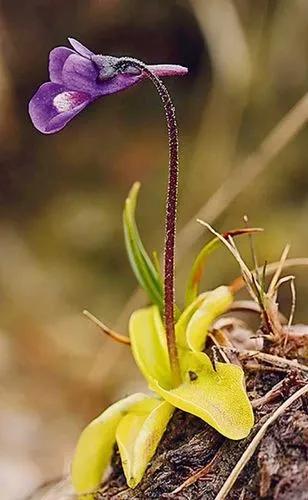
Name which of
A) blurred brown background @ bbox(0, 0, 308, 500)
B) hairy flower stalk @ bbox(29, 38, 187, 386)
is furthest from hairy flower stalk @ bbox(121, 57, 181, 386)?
blurred brown background @ bbox(0, 0, 308, 500)

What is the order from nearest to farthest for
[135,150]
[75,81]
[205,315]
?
1. [75,81]
2. [205,315]
3. [135,150]

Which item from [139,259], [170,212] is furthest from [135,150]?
[170,212]

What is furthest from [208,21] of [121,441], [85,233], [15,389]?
[121,441]

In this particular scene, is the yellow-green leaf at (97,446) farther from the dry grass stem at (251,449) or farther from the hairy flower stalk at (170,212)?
the dry grass stem at (251,449)

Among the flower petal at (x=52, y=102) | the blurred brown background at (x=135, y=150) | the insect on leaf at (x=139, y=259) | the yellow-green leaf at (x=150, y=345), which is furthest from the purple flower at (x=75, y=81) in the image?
the blurred brown background at (x=135, y=150)

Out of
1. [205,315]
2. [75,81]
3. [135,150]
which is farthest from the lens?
[135,150]

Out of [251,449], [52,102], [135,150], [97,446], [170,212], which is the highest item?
[52,102]

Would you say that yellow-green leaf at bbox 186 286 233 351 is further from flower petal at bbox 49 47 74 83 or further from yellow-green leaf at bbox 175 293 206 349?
flower petal at bbox 49 47 74 83

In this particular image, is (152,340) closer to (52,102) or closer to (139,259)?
(139,259)
